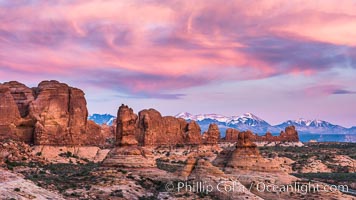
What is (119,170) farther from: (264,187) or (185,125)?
(185,125)

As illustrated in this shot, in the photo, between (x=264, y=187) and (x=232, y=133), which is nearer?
(x=264, y=187)

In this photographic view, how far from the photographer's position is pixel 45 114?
101 metres

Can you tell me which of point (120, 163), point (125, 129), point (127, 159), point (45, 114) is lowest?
point (120, 163)

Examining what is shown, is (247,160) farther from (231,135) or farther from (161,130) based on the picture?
(231,135)

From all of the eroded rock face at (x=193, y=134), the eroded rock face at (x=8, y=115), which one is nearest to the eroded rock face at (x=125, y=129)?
the eroded rock face at (x=8, y=115)

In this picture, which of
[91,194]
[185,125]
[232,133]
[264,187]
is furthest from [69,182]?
[232,133]

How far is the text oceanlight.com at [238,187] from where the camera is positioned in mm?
47625

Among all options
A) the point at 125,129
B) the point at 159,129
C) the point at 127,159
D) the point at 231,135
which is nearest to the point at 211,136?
the point at 159,129

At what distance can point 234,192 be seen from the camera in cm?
4659

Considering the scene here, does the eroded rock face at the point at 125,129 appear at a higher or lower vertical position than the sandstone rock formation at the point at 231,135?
lower

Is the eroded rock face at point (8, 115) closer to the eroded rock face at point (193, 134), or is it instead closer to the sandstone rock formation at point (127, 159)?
the sandstone rock formation at point (127, 159)

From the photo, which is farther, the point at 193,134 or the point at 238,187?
the point at 193,134

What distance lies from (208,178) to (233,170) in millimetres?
10289

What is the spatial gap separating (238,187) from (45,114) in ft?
207
